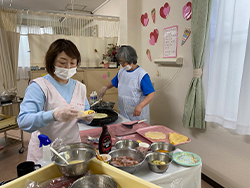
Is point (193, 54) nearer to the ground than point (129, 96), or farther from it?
farther from it

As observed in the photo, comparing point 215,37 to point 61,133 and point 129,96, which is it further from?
point 61,133

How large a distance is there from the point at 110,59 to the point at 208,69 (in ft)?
7.13

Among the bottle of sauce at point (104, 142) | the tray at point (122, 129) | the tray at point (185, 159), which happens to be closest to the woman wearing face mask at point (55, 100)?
the bottle of sauce at point (104, 142)

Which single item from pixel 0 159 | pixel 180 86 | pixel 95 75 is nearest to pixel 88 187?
pixel 180 86

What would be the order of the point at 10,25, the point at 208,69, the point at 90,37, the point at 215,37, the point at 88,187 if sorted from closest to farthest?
the point at 88,187
the point at 215,37
the point at 208,69
the point at 10,25
the point at 90,37

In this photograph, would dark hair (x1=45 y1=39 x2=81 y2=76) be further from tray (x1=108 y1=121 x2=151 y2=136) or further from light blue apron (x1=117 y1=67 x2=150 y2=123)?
light blue apron (x1=117 y1=67 x2=150 y2=123)

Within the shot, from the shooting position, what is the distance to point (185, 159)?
111cm

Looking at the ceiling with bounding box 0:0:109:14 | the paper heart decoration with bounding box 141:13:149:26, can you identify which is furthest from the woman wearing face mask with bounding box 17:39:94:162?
the ceiling with bounding box 0:0:109:14

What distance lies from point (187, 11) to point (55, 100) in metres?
1.97

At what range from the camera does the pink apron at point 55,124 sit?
1146 mm

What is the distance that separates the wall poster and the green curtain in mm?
429

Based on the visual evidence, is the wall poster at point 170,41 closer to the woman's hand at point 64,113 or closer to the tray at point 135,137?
the tray at point 135,137

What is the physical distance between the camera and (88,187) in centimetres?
78

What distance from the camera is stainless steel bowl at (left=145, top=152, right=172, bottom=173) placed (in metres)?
0.96
